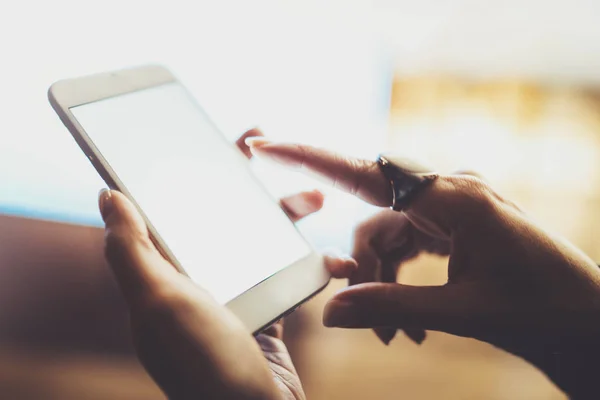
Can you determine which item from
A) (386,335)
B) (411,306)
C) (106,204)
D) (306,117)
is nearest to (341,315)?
(411,306)

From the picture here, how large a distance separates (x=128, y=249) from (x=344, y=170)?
32 cm

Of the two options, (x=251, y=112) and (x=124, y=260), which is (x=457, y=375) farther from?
(x=124, y=260)

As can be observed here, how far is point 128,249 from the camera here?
496 mm

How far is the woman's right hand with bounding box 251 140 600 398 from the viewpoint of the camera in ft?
1.96

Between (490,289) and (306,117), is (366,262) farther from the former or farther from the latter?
(306,117)

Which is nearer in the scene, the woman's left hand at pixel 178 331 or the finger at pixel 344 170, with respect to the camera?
the woman's left hand at pixel 178 331

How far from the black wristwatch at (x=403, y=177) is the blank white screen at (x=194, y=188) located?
0.17 m

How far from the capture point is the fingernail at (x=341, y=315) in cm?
61

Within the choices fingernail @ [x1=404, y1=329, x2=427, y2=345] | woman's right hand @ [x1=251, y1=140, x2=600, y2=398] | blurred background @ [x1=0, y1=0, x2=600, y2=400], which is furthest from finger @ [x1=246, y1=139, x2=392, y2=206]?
blurred background @ [x1=0, y1=0, x2=600, y2=400]

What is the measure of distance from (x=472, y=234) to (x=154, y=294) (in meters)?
0.38

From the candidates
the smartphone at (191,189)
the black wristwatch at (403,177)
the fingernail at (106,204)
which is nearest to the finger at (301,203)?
the smartphone at (191,189)

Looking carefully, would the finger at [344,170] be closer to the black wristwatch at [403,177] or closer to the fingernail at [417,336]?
the black wristwatch at [403,177]

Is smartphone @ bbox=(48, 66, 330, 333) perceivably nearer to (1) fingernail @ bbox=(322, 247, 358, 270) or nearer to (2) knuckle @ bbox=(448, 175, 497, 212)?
(1) fingernail @ bbox=(322, 247, 358, 270)

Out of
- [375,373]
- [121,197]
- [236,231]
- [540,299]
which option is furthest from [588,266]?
[375,373]
